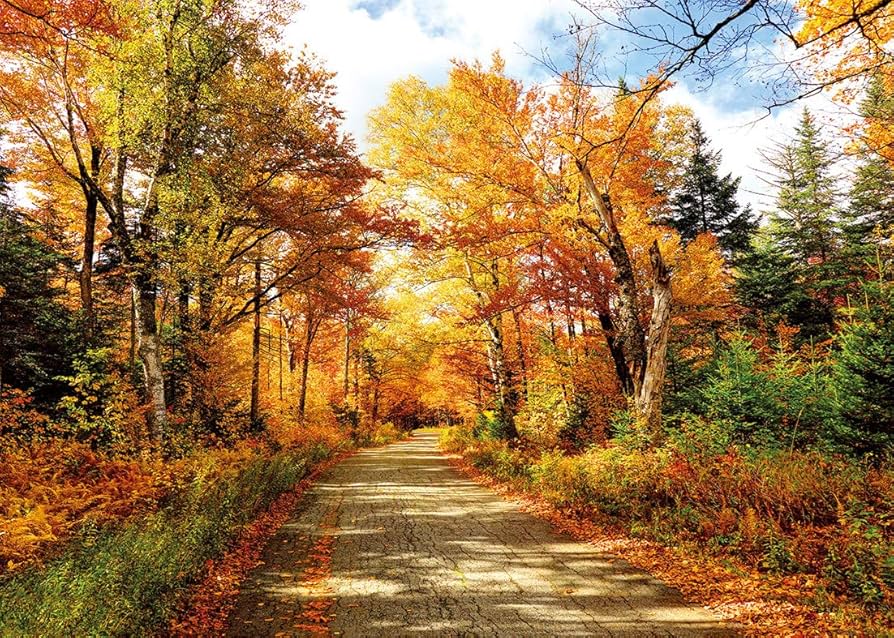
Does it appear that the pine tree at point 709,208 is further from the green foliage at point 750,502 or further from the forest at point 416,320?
the green foliage at point 750,502

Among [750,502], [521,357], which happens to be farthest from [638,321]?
[521,357]

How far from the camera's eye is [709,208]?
1011 inches

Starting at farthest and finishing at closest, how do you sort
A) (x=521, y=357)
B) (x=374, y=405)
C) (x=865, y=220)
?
(x=374, y=405) → (x=865, y=220) → (x=521, y=357)

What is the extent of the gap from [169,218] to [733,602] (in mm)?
11721

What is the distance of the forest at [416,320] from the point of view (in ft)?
16.5

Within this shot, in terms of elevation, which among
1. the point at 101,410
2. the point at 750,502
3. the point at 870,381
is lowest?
the point at 750,502

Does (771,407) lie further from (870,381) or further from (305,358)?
(305,358)

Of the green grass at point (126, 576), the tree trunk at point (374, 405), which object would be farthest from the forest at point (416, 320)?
the tree trunk at point (374, 405)

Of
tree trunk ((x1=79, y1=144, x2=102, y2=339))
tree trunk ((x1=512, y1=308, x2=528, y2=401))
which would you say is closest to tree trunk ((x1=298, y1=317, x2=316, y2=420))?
tree trunk ((x1=79, y1=144, x2=102, y2=339))

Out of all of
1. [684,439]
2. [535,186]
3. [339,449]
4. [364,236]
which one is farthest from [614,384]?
[339,449]

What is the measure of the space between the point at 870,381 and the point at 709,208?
2164 centimetres

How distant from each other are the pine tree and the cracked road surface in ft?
75.2

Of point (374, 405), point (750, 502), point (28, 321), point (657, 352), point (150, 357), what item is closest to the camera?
point (750, 502)

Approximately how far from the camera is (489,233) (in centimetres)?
1155
